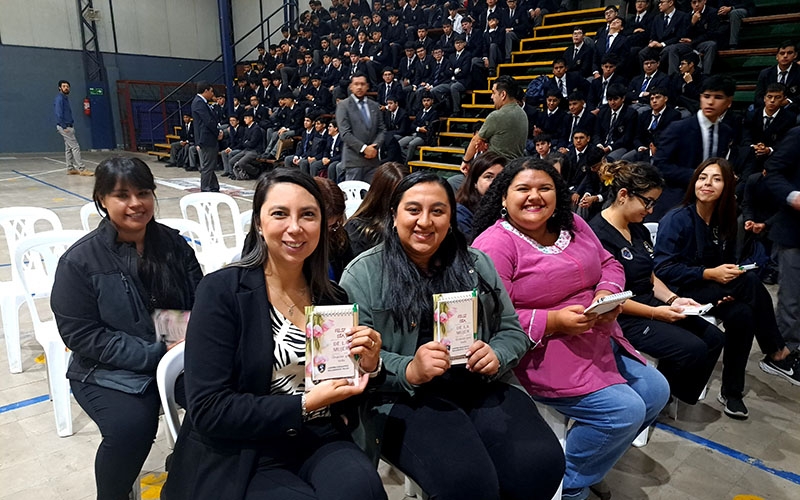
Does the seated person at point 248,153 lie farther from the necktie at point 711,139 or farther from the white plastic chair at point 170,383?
→ the white plastic chair at point 170,383

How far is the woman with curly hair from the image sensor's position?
167 cm

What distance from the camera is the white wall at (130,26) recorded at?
13484 mm

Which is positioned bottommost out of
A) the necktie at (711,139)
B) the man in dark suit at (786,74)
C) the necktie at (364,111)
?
the necktie at (711,139)

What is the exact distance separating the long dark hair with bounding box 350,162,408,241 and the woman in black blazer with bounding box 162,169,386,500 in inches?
35.4

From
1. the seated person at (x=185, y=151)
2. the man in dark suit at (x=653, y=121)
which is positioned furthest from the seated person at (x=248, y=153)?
the man in dark suit at (x=653, y=121)

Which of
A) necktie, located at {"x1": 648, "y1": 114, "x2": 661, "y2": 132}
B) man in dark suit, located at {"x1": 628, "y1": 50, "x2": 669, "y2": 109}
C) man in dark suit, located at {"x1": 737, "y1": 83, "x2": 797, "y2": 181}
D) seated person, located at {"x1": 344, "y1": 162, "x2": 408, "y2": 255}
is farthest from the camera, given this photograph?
man in dark suit, located at {"x1": 628, "y1": 50, "x2": 669, "y2": 109}

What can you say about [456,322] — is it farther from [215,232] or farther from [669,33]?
[669,33]

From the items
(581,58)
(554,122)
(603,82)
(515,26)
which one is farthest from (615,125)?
(515,26)

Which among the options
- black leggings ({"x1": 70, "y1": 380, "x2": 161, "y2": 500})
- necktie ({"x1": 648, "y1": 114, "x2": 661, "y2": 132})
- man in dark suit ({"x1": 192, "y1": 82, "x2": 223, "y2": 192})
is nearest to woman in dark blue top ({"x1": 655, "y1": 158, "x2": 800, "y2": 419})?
black leggings ({"x1": 70, "y1": 380, "x2": 161, "y2": 500})

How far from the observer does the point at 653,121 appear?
529 centimetres

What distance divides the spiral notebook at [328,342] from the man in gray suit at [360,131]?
171 inches

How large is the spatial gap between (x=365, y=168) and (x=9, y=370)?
3.71 m

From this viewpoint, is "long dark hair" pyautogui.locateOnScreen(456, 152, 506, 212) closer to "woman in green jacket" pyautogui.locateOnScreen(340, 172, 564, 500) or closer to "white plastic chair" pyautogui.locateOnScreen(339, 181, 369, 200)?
"woman in green jacket" pyautogui.locateOnScreen(340, 172, 564, 500)

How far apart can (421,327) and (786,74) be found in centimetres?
549
